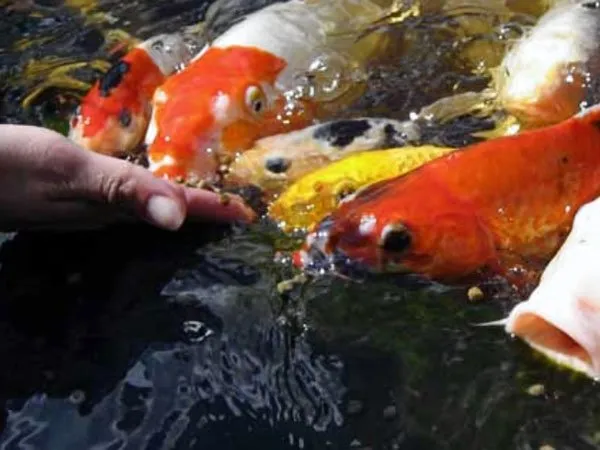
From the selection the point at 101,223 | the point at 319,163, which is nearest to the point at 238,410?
the point at 101,223

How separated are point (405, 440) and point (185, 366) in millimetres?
502

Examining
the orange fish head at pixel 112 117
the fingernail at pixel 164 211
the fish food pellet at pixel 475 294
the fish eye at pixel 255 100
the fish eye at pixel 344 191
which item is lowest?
the orange fish head at pixel 112 117

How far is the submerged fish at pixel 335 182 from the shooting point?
2.61 metres

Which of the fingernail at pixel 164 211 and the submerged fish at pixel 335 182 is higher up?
the fingernail at pixel 164 211

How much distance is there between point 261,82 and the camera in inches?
123

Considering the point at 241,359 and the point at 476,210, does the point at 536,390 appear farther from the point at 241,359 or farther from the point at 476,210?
the point at 241,359

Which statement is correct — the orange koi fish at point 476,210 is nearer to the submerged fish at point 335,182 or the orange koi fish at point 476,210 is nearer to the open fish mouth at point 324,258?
the open fish mouth at point 324,258

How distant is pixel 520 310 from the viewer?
6.93 ft

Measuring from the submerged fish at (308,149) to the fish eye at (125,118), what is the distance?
0.38m

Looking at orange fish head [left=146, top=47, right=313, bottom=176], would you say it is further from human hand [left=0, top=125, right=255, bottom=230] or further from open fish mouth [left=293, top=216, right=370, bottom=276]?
open fish mouth [left=293, top=216, right=370, bottom=276]

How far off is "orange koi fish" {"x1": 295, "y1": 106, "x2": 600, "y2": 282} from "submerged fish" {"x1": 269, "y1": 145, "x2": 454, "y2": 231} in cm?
17

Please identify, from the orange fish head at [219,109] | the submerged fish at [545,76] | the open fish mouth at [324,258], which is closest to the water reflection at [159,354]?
the open fish mouth at [324,258]

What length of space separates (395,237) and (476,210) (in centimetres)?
19

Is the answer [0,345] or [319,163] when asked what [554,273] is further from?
[0,345]
